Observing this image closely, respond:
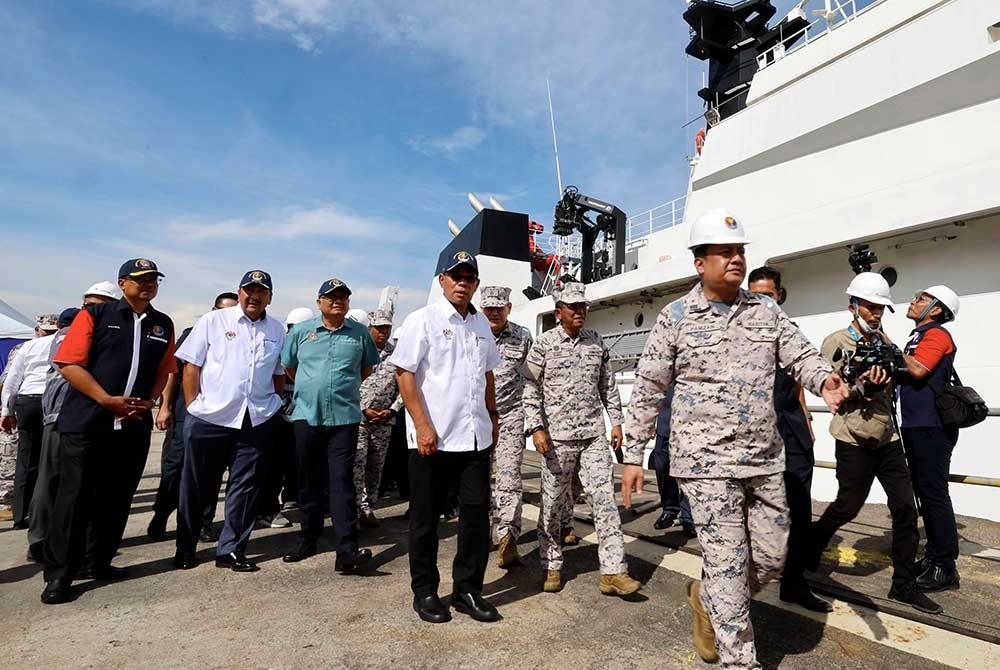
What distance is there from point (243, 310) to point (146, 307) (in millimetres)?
549

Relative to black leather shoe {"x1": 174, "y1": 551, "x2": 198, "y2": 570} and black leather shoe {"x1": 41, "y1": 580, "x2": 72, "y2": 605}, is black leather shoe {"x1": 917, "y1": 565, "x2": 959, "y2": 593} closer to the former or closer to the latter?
black leather shoe {"x1": 174, "y1": 551, "x2": 198, "y2": 570}

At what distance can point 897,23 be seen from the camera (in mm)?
7012

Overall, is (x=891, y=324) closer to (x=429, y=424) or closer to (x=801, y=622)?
(x=801, y=622)

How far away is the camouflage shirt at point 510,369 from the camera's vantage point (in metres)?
3.70

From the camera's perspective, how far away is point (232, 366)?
3.41 m

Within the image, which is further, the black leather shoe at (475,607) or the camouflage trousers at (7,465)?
the camouflage trousers at (7,465)

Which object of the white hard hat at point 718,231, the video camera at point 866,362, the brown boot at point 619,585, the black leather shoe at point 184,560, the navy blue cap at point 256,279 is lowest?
the brown boot at point 619,585

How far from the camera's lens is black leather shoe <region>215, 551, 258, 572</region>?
3.25 m

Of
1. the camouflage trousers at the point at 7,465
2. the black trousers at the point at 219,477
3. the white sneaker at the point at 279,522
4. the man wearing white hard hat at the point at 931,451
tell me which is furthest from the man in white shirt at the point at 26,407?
the man wearing white hard hat at the point at 931,451

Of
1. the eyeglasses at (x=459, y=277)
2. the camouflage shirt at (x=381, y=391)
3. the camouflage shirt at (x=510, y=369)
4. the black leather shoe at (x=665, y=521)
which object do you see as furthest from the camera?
the camouflage shirt at (x=381, y=391)

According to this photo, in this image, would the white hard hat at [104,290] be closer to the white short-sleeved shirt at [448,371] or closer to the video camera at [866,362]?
the white short-sleeved shirt at [448,371]

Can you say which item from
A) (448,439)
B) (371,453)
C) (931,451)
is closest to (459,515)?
(448,439)

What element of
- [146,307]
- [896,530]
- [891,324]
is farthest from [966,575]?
[146,307]

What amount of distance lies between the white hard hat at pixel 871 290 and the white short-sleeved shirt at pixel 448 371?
1969 millimetres
